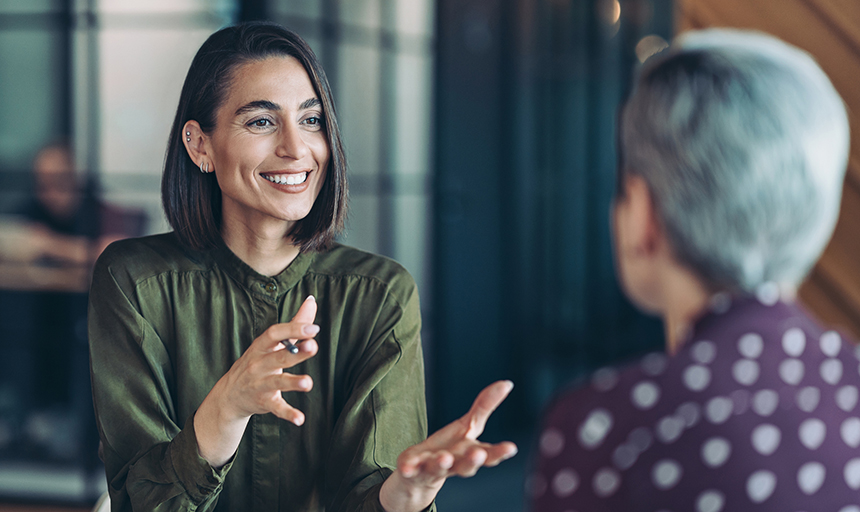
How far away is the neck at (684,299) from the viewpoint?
68cm

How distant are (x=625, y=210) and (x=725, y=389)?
0.61 ft

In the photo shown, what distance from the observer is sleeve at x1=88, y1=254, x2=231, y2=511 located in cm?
98

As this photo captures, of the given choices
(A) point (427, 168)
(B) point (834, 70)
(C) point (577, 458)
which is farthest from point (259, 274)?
(A) point (427, 168)

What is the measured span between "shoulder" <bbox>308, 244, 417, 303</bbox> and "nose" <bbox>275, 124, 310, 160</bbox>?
0.18 m

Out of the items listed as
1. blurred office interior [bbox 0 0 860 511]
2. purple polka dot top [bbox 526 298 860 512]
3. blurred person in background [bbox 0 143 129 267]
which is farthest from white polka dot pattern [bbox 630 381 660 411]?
blurred person in background [bbox 0 143 129 267]

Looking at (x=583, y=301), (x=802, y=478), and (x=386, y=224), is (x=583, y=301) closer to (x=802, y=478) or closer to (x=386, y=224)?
(x=386, y=224)

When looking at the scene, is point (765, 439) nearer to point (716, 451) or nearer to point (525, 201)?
point (716, 451)

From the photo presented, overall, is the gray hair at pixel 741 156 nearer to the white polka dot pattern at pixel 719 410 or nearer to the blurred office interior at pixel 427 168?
the white polka dot pattern at pixel 719 410

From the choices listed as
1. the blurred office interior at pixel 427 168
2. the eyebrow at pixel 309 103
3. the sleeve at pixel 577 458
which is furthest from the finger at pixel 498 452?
the blurred office interior at pixel 427 168

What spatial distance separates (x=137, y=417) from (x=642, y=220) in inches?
28.7

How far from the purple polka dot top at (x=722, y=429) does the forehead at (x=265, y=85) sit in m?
0.62

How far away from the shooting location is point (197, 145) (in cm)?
112

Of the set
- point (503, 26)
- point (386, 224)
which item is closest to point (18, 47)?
point (386, 224)

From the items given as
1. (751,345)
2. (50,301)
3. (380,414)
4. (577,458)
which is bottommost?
(50,301)
